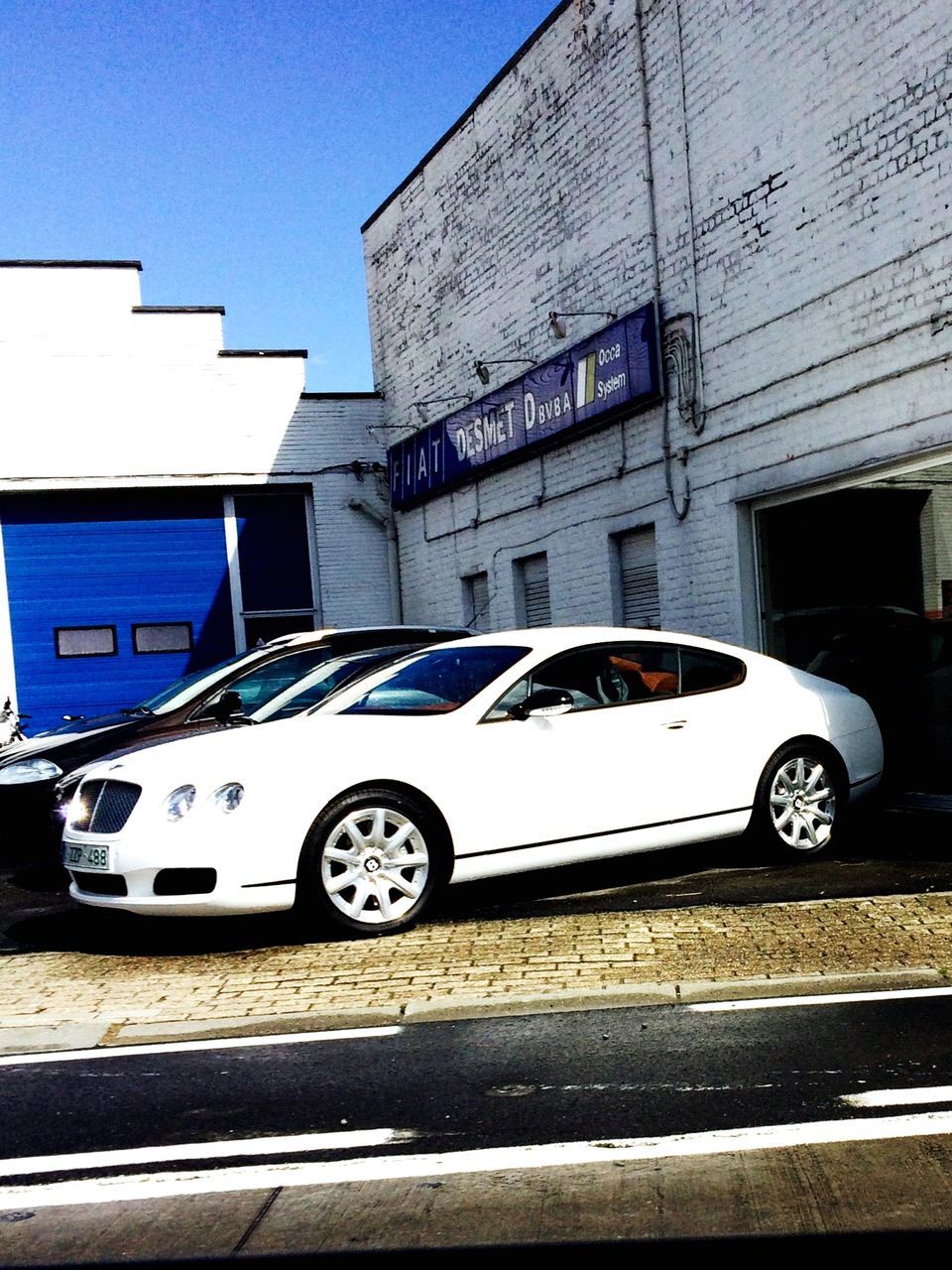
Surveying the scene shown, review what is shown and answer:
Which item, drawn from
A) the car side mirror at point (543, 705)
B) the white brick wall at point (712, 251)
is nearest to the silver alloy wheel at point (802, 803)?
the car side mirror at point (543, 705)

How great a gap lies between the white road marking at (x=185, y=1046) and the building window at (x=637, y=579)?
9.12 m

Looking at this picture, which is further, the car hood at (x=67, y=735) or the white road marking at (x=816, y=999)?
the car hood at (x=67, y=735)

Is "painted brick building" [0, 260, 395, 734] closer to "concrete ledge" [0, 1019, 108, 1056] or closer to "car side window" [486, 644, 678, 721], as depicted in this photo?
"car side window" [486, 644, 678, 721]

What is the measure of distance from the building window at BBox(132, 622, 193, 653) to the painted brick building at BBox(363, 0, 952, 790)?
189 inches

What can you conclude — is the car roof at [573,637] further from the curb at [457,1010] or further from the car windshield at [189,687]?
the car windshield at [189,687]

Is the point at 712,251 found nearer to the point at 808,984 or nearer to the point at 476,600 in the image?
the point at 476,600

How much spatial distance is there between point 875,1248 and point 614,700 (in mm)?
5146

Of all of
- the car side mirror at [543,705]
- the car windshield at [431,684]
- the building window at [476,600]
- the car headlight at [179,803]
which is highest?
the building window at [476,600]

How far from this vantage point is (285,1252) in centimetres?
360

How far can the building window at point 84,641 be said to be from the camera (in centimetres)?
2086

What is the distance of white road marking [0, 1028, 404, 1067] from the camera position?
5.60 m

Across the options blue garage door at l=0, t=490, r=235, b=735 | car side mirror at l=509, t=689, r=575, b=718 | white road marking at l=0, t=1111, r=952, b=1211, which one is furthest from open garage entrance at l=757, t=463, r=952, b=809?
blue garage door at l=0, t=490, r=235, b=735

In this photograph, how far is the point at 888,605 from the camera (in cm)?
1127

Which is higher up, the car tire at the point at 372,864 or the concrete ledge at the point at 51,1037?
the car tire at the point at 372,864
